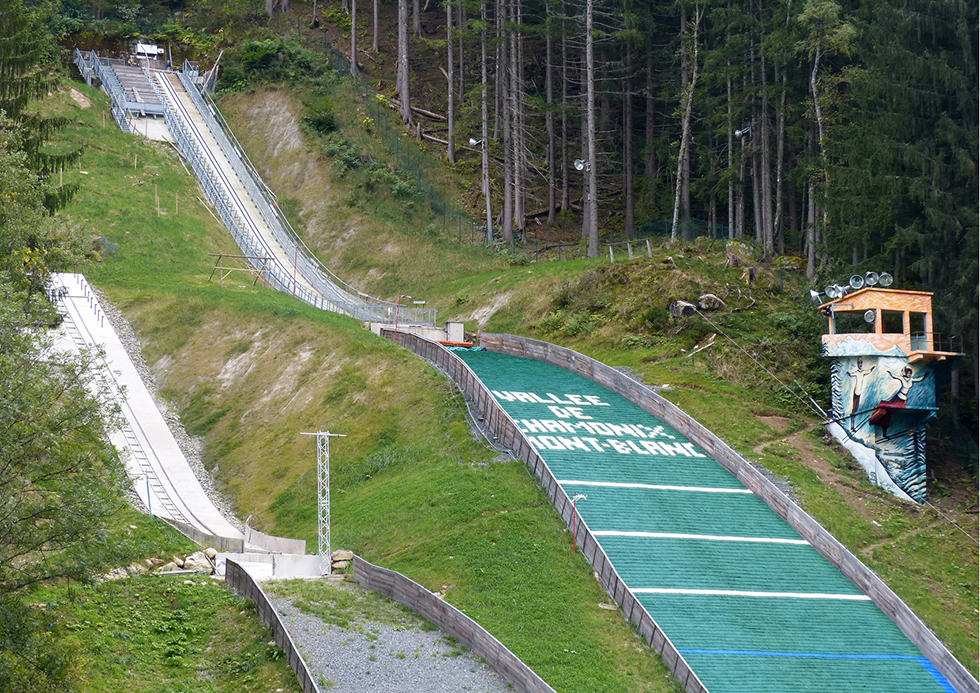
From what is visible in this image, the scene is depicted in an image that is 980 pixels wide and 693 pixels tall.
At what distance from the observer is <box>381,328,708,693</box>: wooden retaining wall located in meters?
21.2

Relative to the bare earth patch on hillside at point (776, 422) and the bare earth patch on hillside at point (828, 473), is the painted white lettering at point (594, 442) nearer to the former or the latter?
the bare earth patch on hillside at point (828, 473)

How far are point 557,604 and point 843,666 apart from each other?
5.86 meters

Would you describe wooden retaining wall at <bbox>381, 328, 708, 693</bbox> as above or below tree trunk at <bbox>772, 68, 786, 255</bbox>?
below

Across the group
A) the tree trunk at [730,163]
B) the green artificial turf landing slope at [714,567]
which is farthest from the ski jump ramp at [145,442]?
the tree trunk at [730,163]

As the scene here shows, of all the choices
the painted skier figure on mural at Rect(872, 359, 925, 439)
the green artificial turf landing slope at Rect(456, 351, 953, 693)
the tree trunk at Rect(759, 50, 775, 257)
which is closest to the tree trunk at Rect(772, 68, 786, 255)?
the tree trunk at Rect(759, 50, 775, 257)

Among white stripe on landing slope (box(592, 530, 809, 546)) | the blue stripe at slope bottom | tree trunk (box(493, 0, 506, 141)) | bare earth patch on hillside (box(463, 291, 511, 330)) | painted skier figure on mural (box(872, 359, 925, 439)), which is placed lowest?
the blue stripe at slope bottom

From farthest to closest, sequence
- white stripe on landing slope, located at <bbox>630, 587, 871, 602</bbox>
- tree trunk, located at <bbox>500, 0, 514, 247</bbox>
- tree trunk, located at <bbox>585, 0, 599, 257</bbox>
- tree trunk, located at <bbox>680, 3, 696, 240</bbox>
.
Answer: tree trunk, located at <bbox>500, 0, 514, 247</bbox> → tree trunk, located at <bbox>680, 3, 696, 240</bbox> → tree trunk, located at <bbox>585, 0, 599, 257</bbox> → white stripe on landing slope, located at <bbox>630, 587, 871, 602</bbox>

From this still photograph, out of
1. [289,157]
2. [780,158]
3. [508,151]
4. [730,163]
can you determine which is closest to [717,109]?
[730,163]

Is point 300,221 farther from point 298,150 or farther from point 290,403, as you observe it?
point 290,403

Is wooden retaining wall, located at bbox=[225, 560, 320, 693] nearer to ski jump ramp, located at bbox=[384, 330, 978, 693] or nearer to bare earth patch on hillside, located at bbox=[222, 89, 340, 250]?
ski jump ramp, located at bbox=[384, 330, 978, 693]

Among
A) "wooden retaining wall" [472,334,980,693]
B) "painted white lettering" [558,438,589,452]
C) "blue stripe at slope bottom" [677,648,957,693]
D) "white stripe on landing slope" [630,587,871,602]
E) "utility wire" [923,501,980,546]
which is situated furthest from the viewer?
"painted white lettering" [558,438,589,452]

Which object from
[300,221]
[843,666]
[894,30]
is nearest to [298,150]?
[300,221]

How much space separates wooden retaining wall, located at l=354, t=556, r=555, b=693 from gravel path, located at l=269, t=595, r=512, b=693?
200mm

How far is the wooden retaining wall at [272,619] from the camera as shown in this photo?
62.3ft
